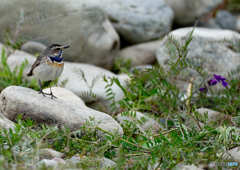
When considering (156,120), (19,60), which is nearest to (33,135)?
(156,120)

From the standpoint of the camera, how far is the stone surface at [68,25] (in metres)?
7.95

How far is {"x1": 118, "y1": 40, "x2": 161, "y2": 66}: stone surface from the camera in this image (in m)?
8.94

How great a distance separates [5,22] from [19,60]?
1.17m

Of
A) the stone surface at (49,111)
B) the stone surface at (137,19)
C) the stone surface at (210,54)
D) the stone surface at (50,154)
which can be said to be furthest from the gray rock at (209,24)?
the stone surface at (50,154)

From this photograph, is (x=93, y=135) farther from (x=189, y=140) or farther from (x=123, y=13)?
(x=123, y=13)

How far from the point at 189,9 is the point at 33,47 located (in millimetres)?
5299

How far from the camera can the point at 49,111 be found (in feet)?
15.2

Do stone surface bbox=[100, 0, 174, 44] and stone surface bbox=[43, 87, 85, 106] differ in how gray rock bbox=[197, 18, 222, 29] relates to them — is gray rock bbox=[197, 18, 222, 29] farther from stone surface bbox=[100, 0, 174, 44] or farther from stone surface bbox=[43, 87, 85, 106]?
stone surface bbox=[43, 87, 85, 106]

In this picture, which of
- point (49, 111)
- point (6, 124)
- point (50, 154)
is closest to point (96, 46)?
point (49, 111)

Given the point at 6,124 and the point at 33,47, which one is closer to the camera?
the point at 6,124

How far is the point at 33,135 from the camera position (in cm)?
389

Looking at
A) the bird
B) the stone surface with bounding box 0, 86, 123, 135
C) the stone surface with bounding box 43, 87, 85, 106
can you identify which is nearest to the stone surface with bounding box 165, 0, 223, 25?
the stone surface with bounding box 43, 87, 85, 106

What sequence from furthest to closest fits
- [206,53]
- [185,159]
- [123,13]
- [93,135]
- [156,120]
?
[123,13] → [206,53] → [156,120] → [93,135] → [185,159]

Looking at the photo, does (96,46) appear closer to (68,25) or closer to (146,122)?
(68,25)
